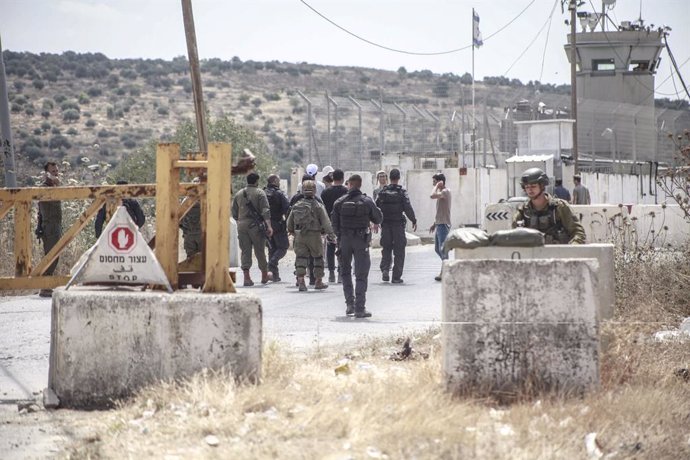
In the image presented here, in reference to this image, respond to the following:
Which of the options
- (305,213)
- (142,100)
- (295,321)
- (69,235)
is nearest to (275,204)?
(305,213)

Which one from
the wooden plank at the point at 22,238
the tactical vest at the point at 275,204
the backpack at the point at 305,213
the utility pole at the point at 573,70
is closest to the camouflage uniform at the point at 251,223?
the tactical vest at the point at 275,204

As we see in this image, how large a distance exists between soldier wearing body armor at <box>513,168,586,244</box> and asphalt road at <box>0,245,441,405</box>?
2.24m

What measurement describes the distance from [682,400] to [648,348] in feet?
4.08

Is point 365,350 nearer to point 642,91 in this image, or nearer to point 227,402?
point 227,402

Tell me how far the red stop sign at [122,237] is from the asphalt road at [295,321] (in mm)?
959

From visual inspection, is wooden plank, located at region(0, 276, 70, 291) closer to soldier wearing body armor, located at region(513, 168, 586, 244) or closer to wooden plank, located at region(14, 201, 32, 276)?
wooden plank, located at region(14, 201, 32, 276)

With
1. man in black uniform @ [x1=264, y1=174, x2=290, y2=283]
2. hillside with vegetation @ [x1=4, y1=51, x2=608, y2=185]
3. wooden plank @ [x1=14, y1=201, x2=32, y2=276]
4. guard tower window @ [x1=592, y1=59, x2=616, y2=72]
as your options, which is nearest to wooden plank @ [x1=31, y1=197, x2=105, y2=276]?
wooden plank @ [x1=14, y1=201, x2=32, y2=276]

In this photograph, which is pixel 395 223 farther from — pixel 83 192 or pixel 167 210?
pixel 167 210

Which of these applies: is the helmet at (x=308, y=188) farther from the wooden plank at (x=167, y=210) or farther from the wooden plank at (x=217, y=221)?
the wooden plank at (x=217, y=221)

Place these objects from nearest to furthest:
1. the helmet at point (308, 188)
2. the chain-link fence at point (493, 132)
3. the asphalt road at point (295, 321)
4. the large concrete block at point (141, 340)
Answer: the large concrete block at point (141, 340)
the asphalt road at point (295, 321)
the helmet at point (308, 188)
the chain-link fence at point (493, 132)

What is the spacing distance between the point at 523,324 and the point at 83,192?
3.57m

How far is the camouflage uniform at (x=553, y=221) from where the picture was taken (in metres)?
9.48

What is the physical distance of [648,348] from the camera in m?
8.79

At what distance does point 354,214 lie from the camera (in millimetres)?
13625
